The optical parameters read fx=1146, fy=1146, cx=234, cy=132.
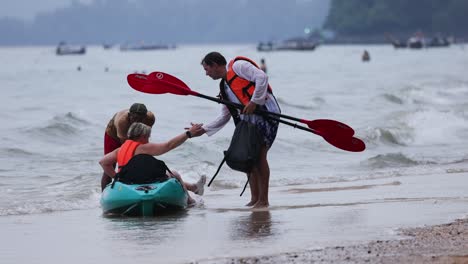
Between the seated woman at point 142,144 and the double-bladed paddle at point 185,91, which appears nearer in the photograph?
the seated woman at point 142,144

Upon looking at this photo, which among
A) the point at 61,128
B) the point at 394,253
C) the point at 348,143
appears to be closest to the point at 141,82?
the point at 348,143

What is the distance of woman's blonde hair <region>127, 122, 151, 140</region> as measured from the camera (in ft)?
32.1

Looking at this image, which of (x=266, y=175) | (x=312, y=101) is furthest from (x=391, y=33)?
(x=266, y=175)

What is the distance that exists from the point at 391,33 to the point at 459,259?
584 feet

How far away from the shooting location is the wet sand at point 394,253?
7.11 m

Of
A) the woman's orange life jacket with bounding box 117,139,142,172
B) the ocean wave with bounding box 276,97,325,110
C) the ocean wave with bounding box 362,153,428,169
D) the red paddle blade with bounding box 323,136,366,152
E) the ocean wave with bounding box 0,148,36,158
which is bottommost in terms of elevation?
the woman's orange life jacket with bounding box 117,139,142,172

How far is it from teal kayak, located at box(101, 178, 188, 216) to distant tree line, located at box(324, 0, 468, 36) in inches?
6781

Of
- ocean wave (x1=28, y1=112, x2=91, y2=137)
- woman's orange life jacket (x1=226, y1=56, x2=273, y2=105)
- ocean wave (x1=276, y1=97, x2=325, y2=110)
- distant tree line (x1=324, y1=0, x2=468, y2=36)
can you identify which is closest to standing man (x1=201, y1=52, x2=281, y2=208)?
woman's orange life jacket (x1=226, y1=56, x2=273, y2=105)

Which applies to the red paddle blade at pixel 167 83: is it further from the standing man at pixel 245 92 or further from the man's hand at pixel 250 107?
the man's hand at pixel 250 107

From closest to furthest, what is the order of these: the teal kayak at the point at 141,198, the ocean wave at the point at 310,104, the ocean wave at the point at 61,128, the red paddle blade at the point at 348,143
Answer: the teal kayak at the point at 141,198 < the red paddle blade at the point at 348,143 < the ocean wave at the point at 61,128 < the ocean wave at the point at 310,104

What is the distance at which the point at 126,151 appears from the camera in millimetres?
9812

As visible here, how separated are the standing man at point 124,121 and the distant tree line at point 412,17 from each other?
563ft

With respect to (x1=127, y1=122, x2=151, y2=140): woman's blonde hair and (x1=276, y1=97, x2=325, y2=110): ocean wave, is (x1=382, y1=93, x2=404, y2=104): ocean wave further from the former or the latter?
(x1=127, y1=122, x2=151, y2=140): woman's blonde hair

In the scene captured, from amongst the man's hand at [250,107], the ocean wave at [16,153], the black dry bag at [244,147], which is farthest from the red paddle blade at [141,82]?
the ocean wave at [16,153]
